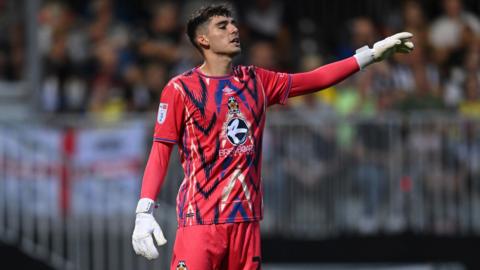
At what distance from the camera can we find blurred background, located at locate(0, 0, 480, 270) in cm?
1187

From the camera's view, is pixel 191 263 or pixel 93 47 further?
pixel 93 47

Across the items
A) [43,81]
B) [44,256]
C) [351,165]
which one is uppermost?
[43,81]

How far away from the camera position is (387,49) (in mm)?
7246

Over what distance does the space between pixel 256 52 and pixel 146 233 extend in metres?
6.15

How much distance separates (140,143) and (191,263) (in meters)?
5.33

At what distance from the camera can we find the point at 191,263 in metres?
6.98

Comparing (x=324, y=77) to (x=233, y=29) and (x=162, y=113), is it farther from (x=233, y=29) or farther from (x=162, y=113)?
(x=162, y=113)

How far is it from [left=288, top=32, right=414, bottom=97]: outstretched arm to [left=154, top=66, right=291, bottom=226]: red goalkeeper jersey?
387 mm

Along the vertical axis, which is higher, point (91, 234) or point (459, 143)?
point (459, 143)

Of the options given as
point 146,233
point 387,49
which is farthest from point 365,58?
point 146,233

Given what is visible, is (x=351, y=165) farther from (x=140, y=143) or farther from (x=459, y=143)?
(x=140, y=143)

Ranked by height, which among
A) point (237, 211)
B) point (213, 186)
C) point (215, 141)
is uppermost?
point (215, 141)

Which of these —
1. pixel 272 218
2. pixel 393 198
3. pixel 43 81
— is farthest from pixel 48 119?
pixel 393 198

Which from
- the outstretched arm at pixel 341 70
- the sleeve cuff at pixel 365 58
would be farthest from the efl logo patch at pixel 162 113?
the sleeve cuff at pixel 365 58
